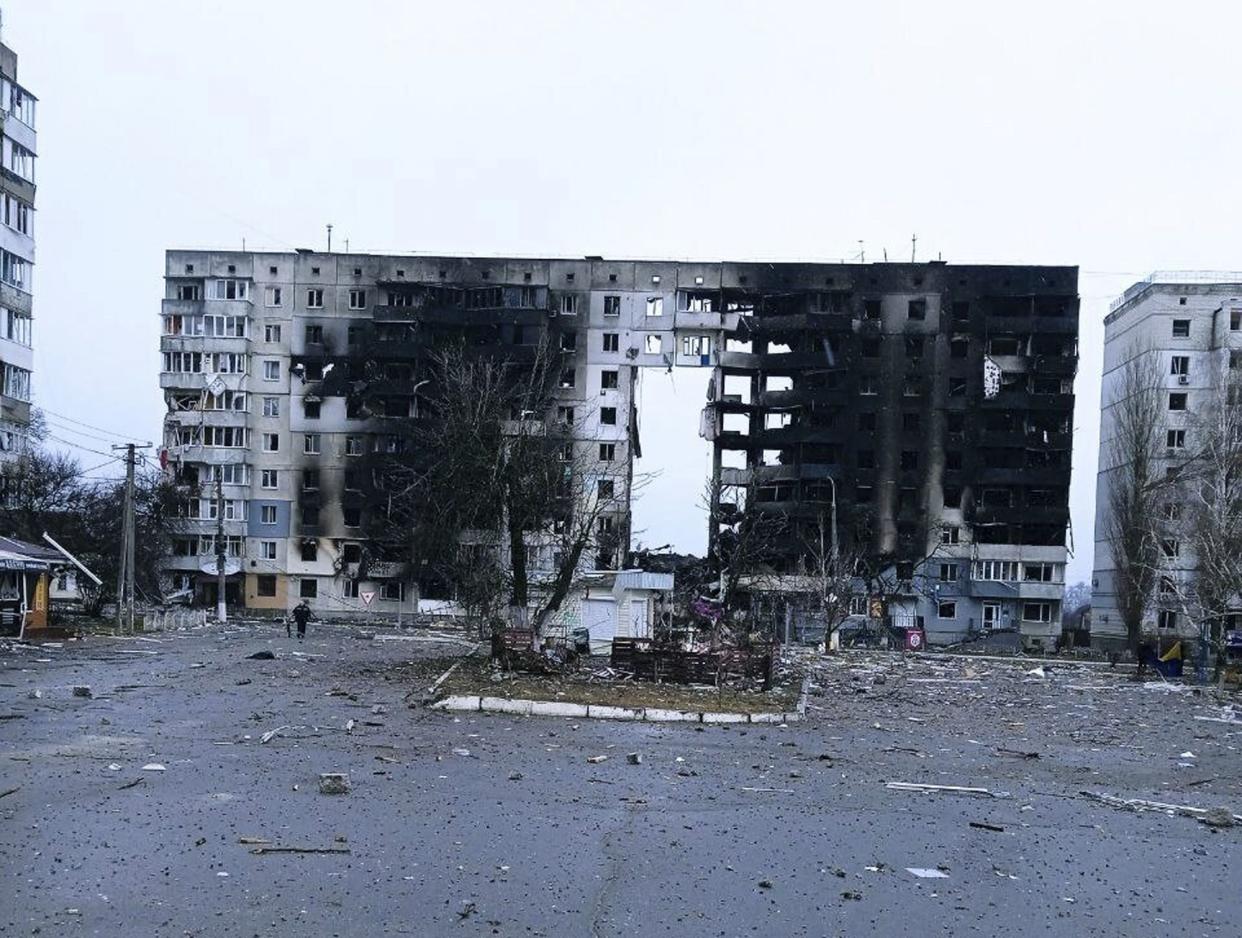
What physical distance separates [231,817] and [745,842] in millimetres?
4512

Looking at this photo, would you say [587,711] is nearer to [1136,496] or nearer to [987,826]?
[987,826]

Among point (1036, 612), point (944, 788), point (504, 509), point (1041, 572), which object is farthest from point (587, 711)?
point (1041, 572)

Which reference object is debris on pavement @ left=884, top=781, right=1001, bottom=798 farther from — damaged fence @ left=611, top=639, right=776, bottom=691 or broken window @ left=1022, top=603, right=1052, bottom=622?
broken window @ left=1022, top=603, right=1052, bottom=622

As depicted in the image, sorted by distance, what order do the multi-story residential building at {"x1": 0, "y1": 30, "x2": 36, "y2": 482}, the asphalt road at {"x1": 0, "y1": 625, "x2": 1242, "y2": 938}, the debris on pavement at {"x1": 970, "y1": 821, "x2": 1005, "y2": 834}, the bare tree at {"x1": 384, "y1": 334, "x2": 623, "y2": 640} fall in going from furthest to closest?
the multi-story residential building at {"x1": 0, "y1": 30, "x2": 36, "y2": 482}
the bare tree at {"x1": 384, "y1": 334, "x2": 623, "y2": 640}
the debris on pavement at {"x1": 970, "y1": 821, "x2": 1005, "y2": 834}
the asphalt road at {"x1": 0, "y1": 625, "x2": 1242, "y2": 938}

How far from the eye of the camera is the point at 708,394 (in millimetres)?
69000

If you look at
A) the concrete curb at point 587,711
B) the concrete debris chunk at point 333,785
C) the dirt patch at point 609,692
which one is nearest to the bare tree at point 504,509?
the dirt patch at point 609,692

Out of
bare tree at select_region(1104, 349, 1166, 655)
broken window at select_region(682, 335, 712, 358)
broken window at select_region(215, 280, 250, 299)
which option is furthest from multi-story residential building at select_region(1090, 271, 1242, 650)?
broken window at select_region(215, 280, 250, 299)

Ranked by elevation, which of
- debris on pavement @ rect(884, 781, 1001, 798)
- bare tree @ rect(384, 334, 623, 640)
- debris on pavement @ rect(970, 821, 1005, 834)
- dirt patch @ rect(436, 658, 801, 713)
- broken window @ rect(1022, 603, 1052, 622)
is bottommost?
broken window @ rect(1022, 603, 1052, 622)

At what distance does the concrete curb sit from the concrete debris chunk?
725 cm

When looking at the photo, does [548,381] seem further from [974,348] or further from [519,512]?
[519,512]

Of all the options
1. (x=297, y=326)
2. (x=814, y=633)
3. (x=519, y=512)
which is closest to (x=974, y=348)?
(x=814, y=633)

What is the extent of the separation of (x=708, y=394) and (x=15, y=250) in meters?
39.7

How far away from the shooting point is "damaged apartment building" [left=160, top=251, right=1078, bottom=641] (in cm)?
6562

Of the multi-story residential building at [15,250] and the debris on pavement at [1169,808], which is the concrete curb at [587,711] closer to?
the debris on pavement at [1169,808]
